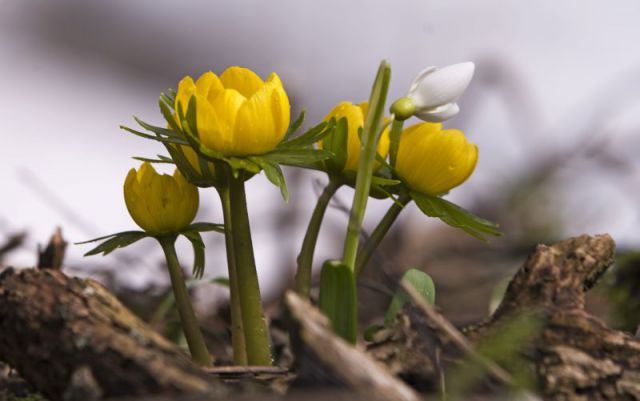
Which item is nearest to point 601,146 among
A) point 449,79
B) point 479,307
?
point 479,307

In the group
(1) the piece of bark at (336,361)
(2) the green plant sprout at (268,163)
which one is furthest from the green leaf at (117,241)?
(1) the piece of bark at (336,361)

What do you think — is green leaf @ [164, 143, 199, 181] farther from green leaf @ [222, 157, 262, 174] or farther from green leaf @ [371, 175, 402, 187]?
green leaf @ [371, 175, 402, 187]

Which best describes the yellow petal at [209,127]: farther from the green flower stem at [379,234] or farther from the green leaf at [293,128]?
the green flower stem at [379,234]

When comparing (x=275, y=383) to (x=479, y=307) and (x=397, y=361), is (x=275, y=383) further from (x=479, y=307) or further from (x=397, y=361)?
(x=479, y=307)

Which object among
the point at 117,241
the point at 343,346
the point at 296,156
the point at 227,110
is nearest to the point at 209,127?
the point at 227,110

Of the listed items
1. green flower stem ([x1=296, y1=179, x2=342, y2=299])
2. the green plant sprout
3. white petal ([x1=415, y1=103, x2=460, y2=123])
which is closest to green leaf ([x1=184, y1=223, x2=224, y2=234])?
the green plant sprout

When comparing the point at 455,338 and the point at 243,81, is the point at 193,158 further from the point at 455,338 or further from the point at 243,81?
the point at 455,338
